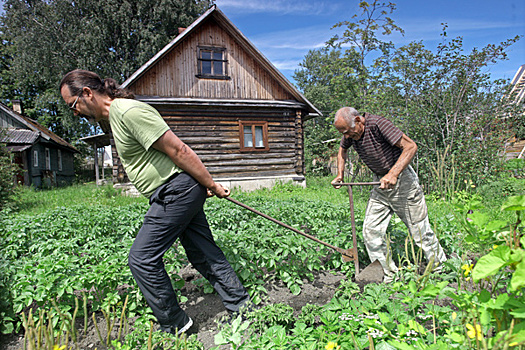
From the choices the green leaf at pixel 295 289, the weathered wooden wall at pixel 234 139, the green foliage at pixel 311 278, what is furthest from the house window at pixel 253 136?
the green leaf at pixel 295 289

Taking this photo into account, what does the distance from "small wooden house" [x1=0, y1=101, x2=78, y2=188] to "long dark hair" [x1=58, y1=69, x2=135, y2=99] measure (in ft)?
50.0

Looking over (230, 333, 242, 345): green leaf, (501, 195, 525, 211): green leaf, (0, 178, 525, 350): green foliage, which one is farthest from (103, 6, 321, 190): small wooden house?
(501, 195, 525, 211): green leaf

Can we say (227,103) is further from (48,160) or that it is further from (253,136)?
(48,160)

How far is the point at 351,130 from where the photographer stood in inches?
118

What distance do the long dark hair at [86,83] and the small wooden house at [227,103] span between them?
351 inches

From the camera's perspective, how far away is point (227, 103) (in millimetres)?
11188

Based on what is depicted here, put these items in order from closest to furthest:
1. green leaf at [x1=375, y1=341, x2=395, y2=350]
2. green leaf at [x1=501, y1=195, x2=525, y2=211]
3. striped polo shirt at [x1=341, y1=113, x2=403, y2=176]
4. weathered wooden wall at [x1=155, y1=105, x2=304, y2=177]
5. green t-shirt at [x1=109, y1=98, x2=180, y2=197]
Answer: green leaf at [x1=501, y1=195, x2=525, y2=211], green leaf at [x1=375, y1=341, x2=395, y2=350], green t-shirt at [x1=109, y1=98, x2=180, y2=197], striped polo shirt at [x1=341, y1=113, x2=403, y2=176], weathered wooden wall at [x1=155, y1=105, x2=304, y2=177]

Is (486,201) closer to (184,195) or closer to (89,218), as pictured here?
(184,195)

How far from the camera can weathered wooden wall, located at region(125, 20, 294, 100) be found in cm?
1081

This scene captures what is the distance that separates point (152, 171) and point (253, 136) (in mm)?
9890

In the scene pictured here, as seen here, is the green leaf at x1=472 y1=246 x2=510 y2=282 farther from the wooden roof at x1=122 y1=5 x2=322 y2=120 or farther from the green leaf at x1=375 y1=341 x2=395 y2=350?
the wooden roof at x1=122 y1=5 x2=322 y2=120

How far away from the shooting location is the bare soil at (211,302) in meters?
2.24

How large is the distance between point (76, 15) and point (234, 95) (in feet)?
54.3

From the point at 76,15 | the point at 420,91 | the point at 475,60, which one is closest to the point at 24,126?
the point at 76,15
